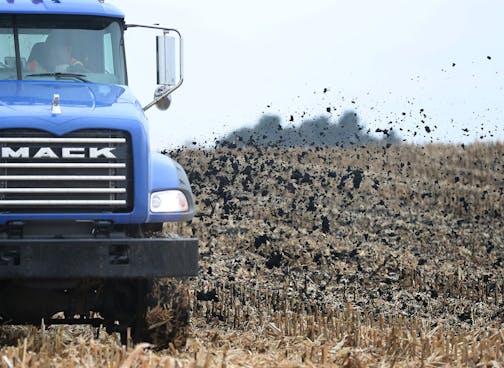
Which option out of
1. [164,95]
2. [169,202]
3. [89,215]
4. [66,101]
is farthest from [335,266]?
[89,215]

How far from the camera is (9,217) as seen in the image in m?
7.84

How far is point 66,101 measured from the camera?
27.5ft

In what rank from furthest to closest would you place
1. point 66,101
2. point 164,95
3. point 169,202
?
point 164,95 < point 66,101 < point 169,202

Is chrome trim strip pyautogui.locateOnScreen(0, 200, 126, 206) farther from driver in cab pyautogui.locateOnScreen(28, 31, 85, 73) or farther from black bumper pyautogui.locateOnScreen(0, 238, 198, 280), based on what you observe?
driver in cab pyautogui.locateOnScreen(28, 31, 85, 73)

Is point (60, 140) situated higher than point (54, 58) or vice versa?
point (54, 58)

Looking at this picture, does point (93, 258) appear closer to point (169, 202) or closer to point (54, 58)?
point (169, 202)

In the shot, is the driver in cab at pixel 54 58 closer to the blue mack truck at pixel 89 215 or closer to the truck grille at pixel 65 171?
the blue mack truck at pixel 89 215

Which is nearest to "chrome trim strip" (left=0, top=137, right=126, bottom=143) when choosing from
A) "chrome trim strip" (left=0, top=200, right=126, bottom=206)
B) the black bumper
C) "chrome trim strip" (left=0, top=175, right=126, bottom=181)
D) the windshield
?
"chrome trim strip" (left=0, top=175, right=126, bottom=181)

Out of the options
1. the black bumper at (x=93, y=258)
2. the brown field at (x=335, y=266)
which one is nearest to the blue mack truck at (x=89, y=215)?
the black bumper at (x=93, y=258)

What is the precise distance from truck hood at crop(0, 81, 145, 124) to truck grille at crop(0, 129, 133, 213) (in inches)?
5.9

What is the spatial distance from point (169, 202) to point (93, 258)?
83 centimetres

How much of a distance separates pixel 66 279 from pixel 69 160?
0.93 metres

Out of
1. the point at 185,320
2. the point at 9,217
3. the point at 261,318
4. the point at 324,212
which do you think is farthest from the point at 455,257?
the point at 9,217

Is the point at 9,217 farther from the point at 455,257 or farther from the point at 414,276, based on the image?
the point at 455,257
